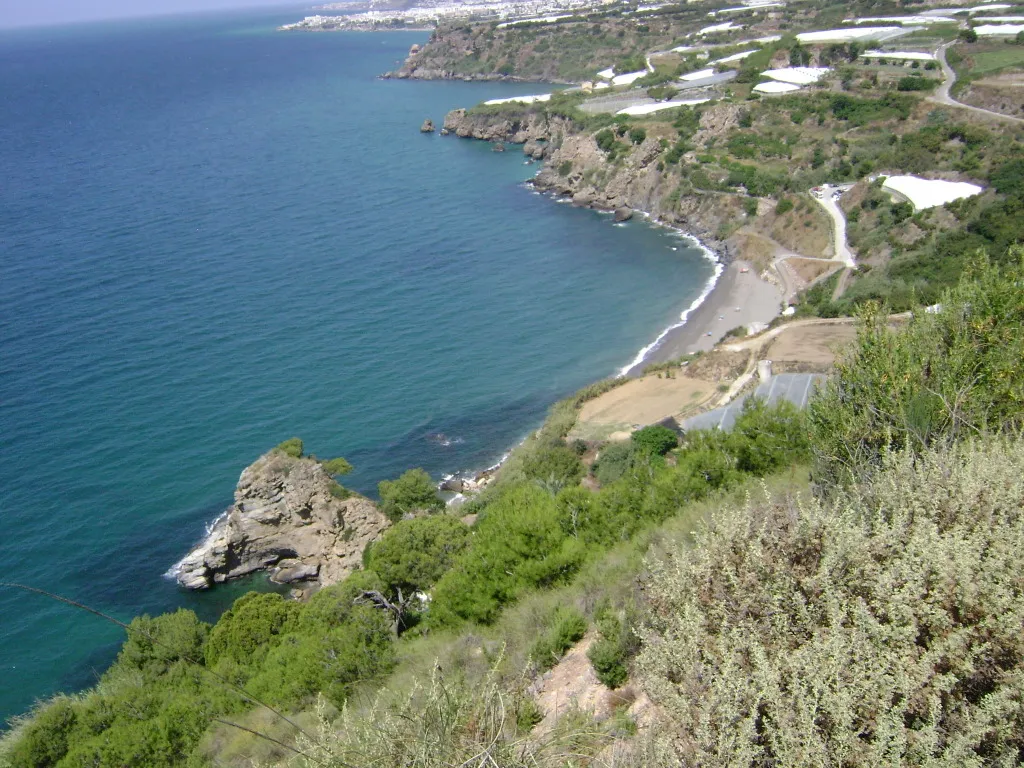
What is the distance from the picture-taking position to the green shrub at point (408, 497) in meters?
30.9

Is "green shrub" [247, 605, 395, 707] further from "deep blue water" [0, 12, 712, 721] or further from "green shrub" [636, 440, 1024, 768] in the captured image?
"deep blue water" [0, 12, 712, 721]

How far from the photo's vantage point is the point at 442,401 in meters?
41.7

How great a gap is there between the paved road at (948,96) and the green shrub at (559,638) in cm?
6377

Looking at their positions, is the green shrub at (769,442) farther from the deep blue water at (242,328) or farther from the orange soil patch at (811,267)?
the orange soil patch at (811,267)

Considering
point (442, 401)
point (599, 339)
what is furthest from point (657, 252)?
point (442, 401)

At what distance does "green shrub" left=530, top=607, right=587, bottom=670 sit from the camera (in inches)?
489

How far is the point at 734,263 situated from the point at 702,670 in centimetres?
5286

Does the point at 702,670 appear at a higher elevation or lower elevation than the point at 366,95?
lower

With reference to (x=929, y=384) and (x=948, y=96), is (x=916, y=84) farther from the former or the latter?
(x=929, y=384)

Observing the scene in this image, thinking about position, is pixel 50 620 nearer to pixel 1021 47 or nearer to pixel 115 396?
pixel 115 396

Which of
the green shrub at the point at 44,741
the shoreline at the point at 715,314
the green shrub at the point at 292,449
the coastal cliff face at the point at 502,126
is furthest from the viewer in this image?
the coastal cliff face at the point at 502,126

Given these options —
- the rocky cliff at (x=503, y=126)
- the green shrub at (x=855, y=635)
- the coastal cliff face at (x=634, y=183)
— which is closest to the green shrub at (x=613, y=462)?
the green shrub at (x=855, y=635)

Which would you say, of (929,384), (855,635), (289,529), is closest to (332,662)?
(855,635)

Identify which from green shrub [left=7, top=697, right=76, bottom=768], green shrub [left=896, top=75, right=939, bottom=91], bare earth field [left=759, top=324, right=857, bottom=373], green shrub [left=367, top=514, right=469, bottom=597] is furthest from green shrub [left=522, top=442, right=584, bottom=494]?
green shrub [left=896, top=75, right=939, bottom=91]
